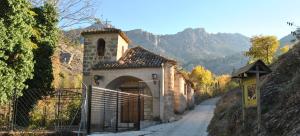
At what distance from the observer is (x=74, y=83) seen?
3231 centimetres

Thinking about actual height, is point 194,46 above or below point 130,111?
above

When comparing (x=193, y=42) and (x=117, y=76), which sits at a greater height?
(x=193, y=42)

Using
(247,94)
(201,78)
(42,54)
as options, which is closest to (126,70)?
(42,54)

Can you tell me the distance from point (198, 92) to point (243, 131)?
40.3 m

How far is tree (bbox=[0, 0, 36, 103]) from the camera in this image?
53.0ft

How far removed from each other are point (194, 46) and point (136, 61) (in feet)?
440

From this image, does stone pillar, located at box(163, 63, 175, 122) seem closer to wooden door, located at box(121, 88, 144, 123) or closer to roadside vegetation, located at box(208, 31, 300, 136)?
wooden door, located at box(121, 88, 144, 123)

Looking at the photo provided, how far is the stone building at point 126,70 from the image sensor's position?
21328 millimetres

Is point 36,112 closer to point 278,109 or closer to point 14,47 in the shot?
point 14,47

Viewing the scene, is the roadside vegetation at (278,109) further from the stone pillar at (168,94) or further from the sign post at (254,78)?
the stone pillar at (168,94)

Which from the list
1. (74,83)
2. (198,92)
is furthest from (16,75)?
(198,92)

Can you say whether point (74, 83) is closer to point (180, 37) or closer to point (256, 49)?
point (256, 49)

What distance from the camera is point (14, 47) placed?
17094 mm

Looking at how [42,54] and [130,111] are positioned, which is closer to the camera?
[42,54]
